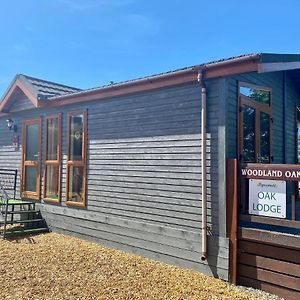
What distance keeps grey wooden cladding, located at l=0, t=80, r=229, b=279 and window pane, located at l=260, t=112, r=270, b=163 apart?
1.79m

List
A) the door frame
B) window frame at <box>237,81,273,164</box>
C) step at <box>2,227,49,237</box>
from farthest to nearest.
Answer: the door frame, step at <box>2,227,49,237</box>, window frame at <box>237,81,273,164</box>

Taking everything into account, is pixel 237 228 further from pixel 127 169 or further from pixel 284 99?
pixel 284 99

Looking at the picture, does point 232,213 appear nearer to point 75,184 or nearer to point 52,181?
point 75,184

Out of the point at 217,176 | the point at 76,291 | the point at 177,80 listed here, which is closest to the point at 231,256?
the point at 217,176

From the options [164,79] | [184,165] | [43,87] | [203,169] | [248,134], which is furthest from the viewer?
[43,87]

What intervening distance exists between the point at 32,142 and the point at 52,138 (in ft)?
3.29

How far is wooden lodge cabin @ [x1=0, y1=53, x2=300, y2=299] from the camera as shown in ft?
14.6

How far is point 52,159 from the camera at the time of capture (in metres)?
7.98

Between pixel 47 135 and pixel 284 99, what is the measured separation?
5950 mm

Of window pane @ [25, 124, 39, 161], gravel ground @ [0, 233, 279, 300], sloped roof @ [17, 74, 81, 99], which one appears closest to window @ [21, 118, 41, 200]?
window pane @ [25, 124, 39, 161]

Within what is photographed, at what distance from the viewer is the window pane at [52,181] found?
785cm

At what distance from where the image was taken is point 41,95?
7.73 m

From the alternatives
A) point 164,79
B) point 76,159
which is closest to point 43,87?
point 76,159

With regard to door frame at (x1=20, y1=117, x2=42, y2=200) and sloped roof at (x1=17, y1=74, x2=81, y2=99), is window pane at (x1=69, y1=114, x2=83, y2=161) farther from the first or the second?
door frame at (x1=20, y1=117, x2=42, y2=200)
